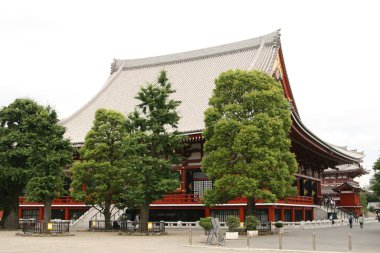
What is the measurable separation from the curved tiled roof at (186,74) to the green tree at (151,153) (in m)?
10.8

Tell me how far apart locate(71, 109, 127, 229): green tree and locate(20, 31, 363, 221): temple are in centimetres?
573

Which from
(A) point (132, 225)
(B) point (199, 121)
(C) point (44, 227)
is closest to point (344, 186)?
(B) point (199, 121)

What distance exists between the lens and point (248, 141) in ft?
92.4

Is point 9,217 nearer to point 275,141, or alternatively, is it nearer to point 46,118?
point 46,118

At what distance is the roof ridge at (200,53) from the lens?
5084 cm

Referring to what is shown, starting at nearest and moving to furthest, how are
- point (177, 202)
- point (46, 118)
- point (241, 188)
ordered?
1. point (241, 188)
2. point (46, 118)
3. point (177, 202)

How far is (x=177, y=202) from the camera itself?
1505 inches

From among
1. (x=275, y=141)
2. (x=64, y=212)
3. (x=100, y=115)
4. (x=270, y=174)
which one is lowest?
(x=64, y=212)

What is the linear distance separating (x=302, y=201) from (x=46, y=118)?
25.3 meters

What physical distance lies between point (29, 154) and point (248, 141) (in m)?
15.3

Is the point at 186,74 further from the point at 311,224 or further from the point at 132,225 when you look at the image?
the point at 311,224

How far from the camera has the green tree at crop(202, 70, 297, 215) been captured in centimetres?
2812

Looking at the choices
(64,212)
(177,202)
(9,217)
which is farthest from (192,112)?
(9,217)

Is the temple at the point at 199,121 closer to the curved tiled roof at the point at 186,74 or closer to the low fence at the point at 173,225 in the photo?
the curved tiled roof at the point at 186,74
